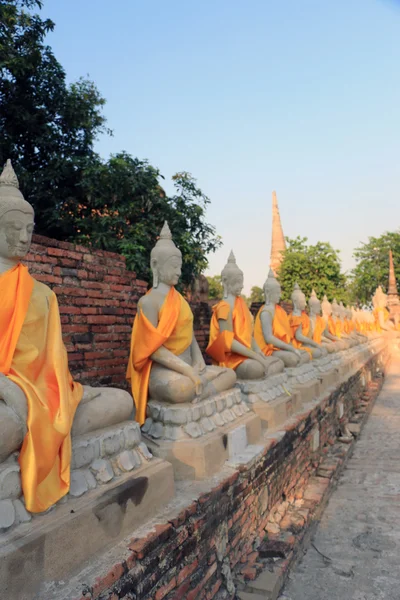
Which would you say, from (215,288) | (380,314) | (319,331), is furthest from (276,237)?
(319,331)

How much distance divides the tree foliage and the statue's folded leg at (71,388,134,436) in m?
5.37

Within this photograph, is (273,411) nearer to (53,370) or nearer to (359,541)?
(359,541)

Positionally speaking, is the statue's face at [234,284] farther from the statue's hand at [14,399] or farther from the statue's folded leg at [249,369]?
the statue's hand at [14,399]

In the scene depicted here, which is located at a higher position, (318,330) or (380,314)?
(380,314)

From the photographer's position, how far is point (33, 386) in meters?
2.40

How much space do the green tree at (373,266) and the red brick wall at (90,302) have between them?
119 feet

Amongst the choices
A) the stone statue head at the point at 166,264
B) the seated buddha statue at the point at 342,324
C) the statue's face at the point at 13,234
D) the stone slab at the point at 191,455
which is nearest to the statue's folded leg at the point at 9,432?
the statue's face at the point at 13,234

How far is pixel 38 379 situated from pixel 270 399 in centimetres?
308

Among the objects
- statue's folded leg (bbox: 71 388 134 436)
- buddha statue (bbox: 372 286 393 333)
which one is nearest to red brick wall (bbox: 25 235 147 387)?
statue's folded leg (bbox: 71 388 134 436)

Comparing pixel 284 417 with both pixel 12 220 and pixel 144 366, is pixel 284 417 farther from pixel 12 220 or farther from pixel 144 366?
pixel 12 220

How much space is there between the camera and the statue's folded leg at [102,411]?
275 cm

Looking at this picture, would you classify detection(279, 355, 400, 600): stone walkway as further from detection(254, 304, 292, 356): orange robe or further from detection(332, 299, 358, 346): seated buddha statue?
detection(332, 299, 358, 346): seated buddha statue

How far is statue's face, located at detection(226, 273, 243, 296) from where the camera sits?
5.41 metres

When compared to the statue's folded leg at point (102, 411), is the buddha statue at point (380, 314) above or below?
above
